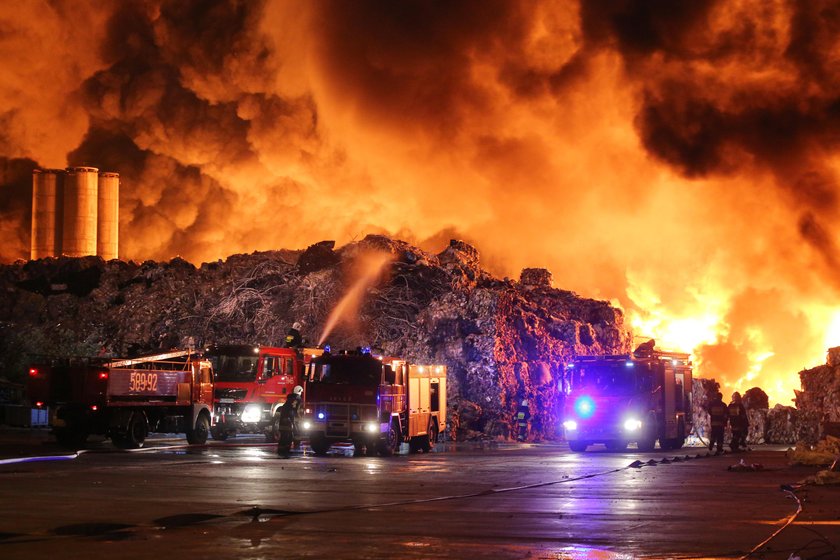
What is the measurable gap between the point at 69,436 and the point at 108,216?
26887 mm

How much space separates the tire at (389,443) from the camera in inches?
1092

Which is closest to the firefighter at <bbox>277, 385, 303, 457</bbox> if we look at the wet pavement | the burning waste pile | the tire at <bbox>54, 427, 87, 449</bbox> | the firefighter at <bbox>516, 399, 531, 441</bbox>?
the wet pavement

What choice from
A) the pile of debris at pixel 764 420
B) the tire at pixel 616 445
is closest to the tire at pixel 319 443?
the tire at pixel 616 445

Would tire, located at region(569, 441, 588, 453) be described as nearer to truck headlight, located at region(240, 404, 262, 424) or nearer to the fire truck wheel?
truck headlight, located at region(240, 404, 262, 424)

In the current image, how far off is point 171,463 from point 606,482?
31.3ft

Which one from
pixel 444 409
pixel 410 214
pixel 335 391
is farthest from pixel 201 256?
pixel 335 391

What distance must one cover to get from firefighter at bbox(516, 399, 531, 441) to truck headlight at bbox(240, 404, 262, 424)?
923 centimetres

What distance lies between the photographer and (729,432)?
38.2m

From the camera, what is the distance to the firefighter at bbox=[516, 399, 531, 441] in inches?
1499

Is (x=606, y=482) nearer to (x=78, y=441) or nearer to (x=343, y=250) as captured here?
(x=78, y=441)

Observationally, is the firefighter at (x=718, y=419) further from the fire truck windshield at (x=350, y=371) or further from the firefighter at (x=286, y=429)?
the firefighter at (x=286, y=429)

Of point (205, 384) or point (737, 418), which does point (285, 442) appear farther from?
point (737, 418)

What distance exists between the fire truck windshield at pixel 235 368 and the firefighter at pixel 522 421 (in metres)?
9.63

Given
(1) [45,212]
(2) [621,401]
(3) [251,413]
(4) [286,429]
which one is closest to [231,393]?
(3) [251,413]
